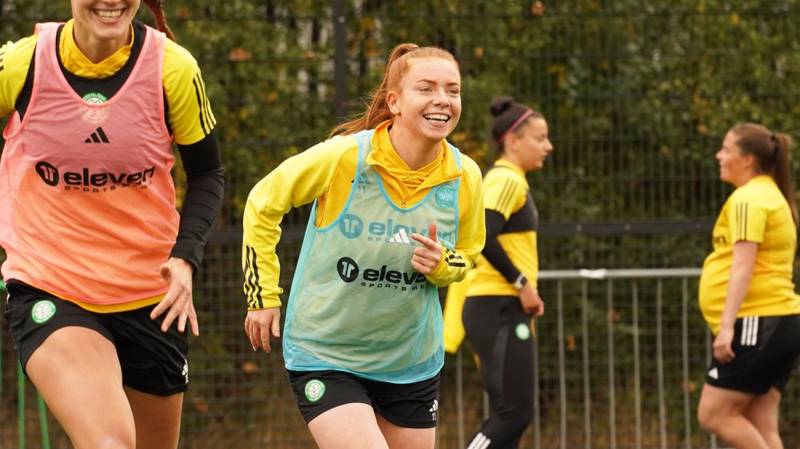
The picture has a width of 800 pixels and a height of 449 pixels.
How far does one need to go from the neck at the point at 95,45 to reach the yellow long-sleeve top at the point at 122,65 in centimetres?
1

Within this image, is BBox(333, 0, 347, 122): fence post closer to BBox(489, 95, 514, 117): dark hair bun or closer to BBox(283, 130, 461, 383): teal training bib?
BBox(489, 95, 514, 117): dark hair bun

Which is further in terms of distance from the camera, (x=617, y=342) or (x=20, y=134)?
(x=617, y=342)

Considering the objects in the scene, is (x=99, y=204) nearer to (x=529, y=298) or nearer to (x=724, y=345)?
(x=529, y=298)

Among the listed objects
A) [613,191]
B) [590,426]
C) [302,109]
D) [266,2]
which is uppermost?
[266,2]

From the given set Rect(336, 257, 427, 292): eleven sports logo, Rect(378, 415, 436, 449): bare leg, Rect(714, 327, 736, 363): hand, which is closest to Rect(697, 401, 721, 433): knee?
Rect(714, 327, 736, 363): hand

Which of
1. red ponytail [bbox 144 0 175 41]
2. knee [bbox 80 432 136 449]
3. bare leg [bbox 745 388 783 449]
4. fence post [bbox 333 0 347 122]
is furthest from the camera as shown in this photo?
fence post [bbox 333 0 347 122]

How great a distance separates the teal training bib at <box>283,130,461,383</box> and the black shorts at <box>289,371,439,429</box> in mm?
38

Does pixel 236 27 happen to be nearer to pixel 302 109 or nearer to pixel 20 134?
pixel 302 109

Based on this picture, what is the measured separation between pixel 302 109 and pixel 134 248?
14.7ft

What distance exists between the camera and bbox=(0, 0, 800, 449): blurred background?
9.30 m

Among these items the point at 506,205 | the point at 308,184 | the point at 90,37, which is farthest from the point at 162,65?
the point at 506,205

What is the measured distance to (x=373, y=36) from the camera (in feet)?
30.7

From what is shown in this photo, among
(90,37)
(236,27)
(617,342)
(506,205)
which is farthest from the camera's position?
(617,342)


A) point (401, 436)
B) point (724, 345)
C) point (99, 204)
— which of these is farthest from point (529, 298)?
point (99, 204)
